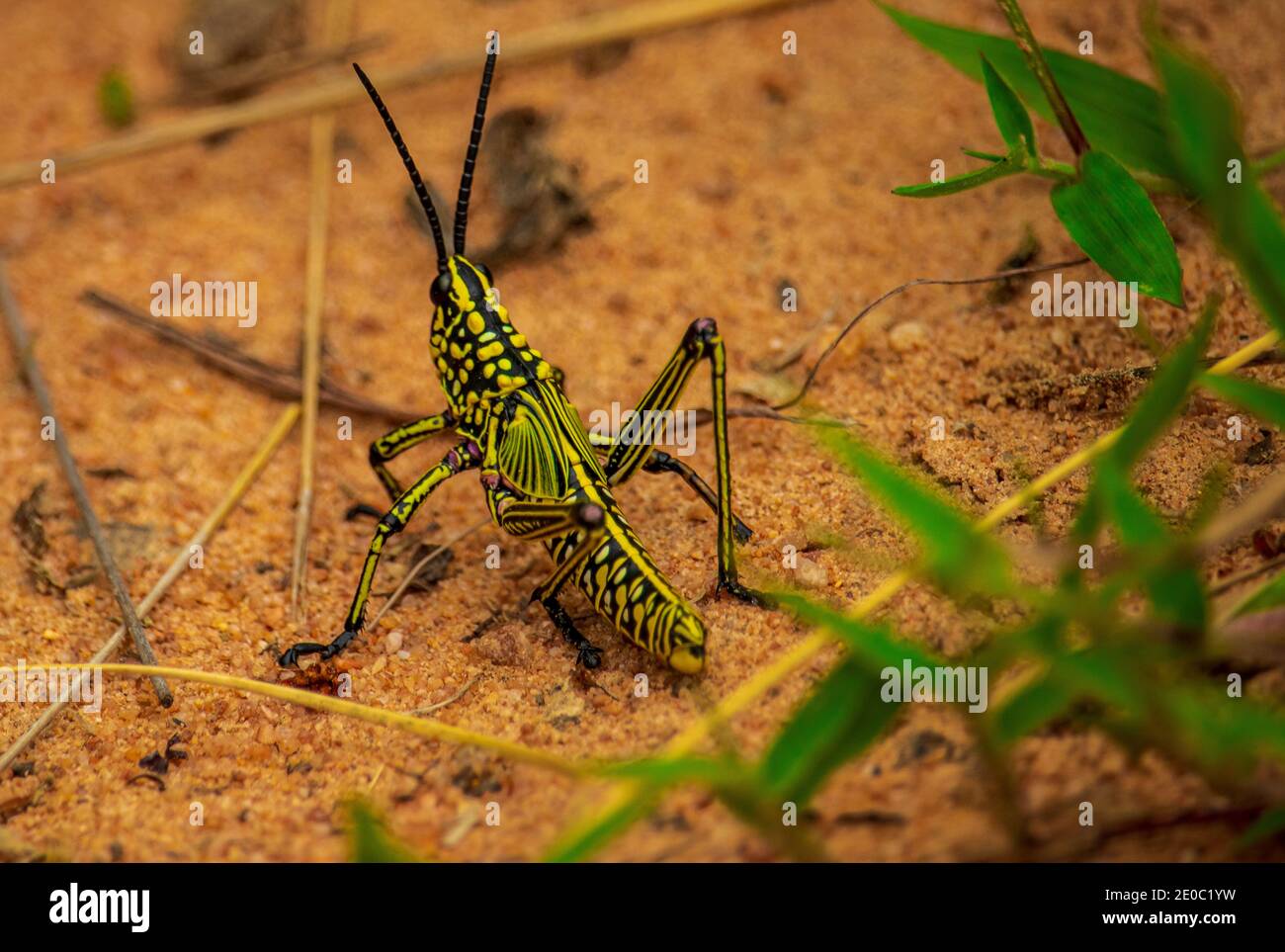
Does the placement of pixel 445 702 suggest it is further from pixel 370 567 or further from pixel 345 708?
pixel 370 567

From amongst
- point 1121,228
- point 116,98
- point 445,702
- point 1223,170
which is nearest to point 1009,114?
point 1121,228

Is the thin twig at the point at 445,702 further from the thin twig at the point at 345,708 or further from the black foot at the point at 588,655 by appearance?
the black foot at the point at 588,655

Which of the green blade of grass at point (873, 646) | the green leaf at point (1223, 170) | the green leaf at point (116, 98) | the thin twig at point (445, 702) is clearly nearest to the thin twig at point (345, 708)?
the thin twig at point (445, 702)

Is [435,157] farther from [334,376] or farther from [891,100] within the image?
[891,100]

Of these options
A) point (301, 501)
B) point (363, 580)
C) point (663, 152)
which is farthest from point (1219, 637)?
point (663, 152)

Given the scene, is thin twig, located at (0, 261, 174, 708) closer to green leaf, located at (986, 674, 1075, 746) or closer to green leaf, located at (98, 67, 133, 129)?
green leaf, located at (98, 67, 133, 129)

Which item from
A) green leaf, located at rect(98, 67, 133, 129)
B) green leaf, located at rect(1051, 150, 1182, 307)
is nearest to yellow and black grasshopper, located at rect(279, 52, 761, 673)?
green leaf, located at rect(1051, 150, 1182, 307)
